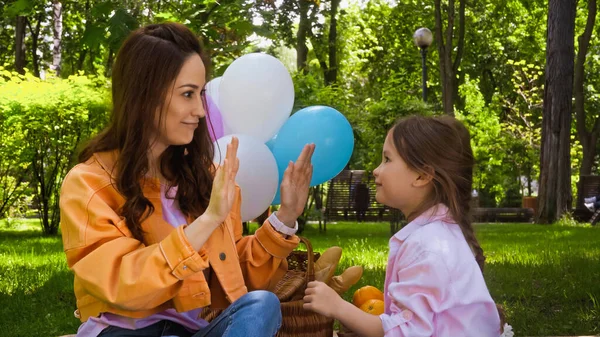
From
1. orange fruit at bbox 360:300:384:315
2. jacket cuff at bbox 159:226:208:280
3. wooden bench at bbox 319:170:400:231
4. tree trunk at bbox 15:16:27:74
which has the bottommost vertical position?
wooden bench at bbox 319:170:400:231

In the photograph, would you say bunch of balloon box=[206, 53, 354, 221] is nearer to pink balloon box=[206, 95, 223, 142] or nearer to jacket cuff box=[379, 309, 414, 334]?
pink balloon box=[206, 95, 223, 142]

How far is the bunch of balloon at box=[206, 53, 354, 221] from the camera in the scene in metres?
3.55

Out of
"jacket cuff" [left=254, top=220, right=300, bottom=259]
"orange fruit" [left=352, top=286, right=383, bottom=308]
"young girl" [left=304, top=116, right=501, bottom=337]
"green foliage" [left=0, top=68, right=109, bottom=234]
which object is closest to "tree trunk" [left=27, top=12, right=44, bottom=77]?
"green foliage" [left=0, top=68, right=109, bottom=234]

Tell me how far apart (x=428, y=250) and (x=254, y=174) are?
1.25m

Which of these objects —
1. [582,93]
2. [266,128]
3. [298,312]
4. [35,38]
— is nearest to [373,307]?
[298,312]

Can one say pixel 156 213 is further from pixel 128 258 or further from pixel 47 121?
pixel 47 121

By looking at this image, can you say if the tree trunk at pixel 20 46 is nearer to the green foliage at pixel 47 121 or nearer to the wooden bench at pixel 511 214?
the green foliage at pixel 47 121

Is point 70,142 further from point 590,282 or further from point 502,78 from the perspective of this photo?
point 502,78

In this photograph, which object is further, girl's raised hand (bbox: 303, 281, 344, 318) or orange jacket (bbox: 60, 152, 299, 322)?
girl's raised hand (bbox: 303, 281, 344, 318)

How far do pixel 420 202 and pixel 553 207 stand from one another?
11909 millimetres

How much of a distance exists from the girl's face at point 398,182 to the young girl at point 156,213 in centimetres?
53

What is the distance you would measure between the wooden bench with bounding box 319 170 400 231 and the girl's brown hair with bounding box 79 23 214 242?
43.6 feet

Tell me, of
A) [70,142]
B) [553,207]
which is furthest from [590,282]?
[553,207]

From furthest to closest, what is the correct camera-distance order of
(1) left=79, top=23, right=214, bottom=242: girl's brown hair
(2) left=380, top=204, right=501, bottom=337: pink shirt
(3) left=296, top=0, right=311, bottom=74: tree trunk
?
(3) left=296, top=0, right=311, bottom=74: tree trunk < (2) left=380, top=204, right=501, bottom=337: pink shirt < (1) left=79, top=23, right=214, bottom=242: girl's brown hair
